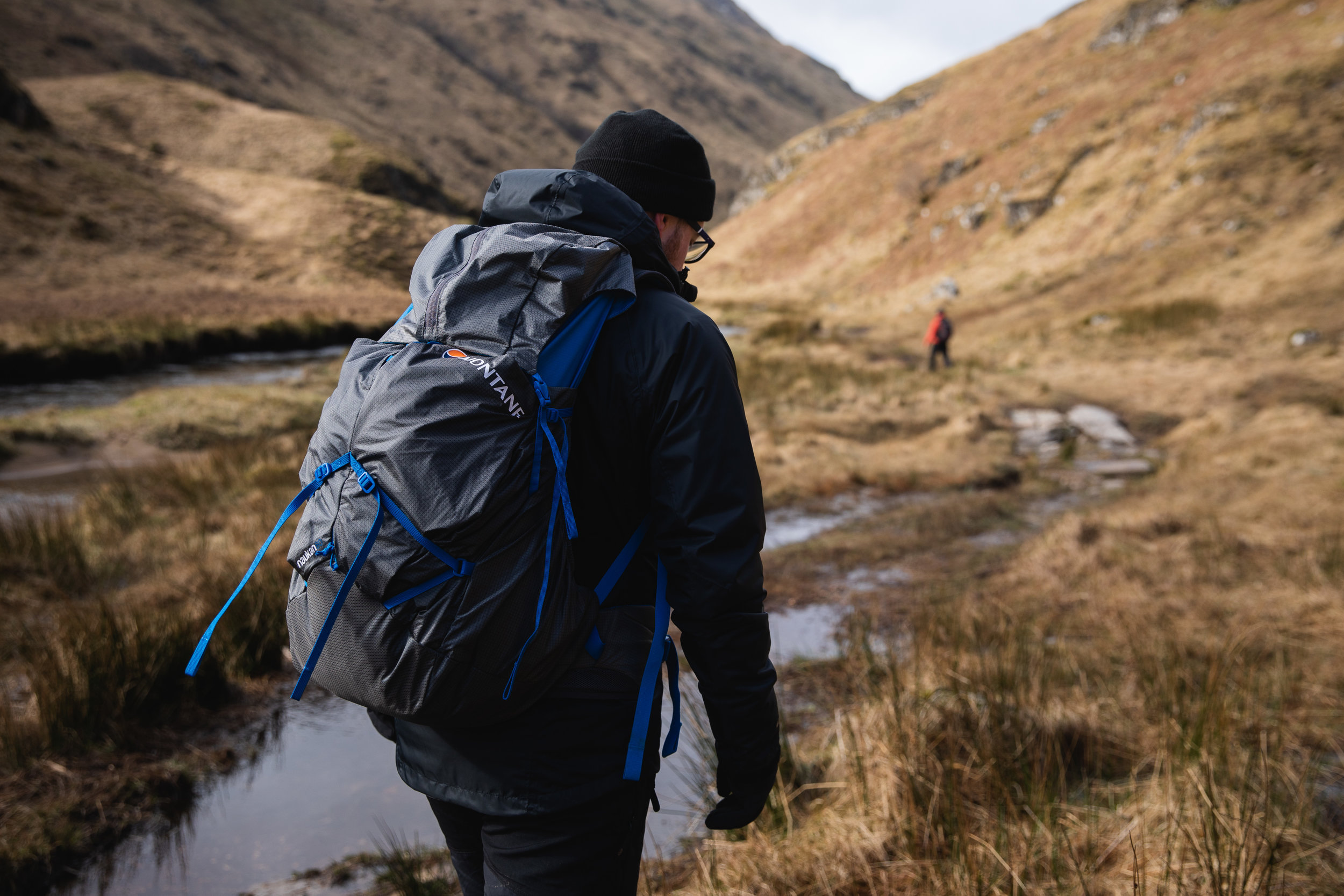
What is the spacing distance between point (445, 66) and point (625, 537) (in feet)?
359

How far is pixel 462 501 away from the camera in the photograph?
41.7 inches

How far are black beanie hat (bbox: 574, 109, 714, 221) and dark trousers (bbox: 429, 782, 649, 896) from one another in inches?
44.1

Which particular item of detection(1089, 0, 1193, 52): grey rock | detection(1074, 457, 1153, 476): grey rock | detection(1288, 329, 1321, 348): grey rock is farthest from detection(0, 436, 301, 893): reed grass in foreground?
detection(1089, 0, 1193, 52): grey rock

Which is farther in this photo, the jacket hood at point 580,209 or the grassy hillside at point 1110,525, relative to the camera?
the grassy hillside at point 1110,525

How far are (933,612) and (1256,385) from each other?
10.6m

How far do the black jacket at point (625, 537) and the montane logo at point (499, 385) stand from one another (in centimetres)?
19

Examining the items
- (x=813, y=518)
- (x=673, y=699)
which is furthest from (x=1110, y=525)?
(x=673, y=699)

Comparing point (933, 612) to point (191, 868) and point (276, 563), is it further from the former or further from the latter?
point (276, 563)

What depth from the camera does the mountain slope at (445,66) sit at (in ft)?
181

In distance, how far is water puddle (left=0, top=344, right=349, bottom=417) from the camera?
506 inches

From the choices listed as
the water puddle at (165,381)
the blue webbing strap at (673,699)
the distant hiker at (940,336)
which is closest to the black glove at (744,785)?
the blue webbing strap at (673,699)

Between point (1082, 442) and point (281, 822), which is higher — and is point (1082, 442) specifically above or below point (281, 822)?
below

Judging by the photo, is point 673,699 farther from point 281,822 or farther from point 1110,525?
point 1110,525

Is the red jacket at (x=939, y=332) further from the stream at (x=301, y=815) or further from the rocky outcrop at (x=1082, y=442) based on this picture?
the stream at (x=301, y=815)
